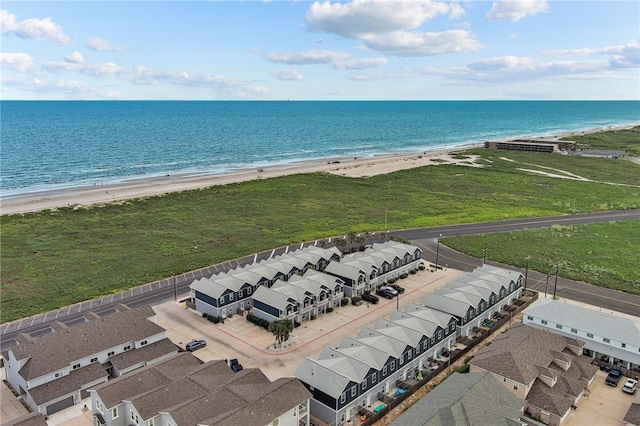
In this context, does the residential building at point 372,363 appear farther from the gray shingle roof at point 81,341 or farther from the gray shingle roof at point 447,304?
the gray shingle roof at point 81,341

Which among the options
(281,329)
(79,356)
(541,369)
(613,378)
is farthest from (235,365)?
(613,378)

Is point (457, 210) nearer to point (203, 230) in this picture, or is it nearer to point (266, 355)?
point (203, 230)

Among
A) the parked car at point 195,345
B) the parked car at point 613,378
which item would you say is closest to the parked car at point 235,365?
the parked car at point 195,345

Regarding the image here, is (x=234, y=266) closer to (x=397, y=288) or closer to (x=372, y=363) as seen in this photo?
(x=397, y=288)

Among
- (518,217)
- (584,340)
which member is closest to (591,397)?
(584,340)

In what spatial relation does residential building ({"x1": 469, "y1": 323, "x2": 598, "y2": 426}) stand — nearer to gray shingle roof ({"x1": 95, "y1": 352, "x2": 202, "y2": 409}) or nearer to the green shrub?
the green shrub
